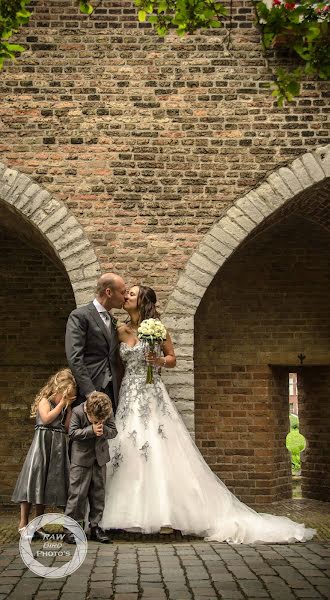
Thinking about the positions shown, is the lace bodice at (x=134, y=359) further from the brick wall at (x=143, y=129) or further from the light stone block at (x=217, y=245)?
the light stone block at (x=217, y=245)

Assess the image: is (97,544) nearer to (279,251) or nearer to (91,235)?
(91,235)

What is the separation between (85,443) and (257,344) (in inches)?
164

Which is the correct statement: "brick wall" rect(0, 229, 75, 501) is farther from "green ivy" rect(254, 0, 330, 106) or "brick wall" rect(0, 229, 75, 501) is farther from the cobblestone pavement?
"green ivy" rect(254, 0, 330, 106)

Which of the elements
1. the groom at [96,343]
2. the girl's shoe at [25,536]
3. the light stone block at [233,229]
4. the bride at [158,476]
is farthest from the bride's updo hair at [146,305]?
the girl's shoe at [25,536]

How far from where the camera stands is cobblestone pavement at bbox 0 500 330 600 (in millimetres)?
4184

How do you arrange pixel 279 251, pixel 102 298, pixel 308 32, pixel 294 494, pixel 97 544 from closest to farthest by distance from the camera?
pixel 308 32 < pixel 97 544 < pixel 102 298 < pixel 279 251 < pixel 294 494

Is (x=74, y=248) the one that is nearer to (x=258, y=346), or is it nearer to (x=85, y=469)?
(x=85, y=469)

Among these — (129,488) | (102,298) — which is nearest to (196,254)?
(102,298)

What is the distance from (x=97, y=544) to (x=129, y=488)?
1.51 ft

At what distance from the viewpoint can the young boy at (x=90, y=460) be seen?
5680 millimetres

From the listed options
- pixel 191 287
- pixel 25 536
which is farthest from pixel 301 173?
pixel 25 536

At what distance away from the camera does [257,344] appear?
9570 mm

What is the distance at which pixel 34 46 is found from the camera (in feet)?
24.2

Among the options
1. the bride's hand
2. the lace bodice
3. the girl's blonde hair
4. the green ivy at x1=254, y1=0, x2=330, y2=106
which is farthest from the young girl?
the green ivy at x1=254, y1=0, x2=330, y2=106
